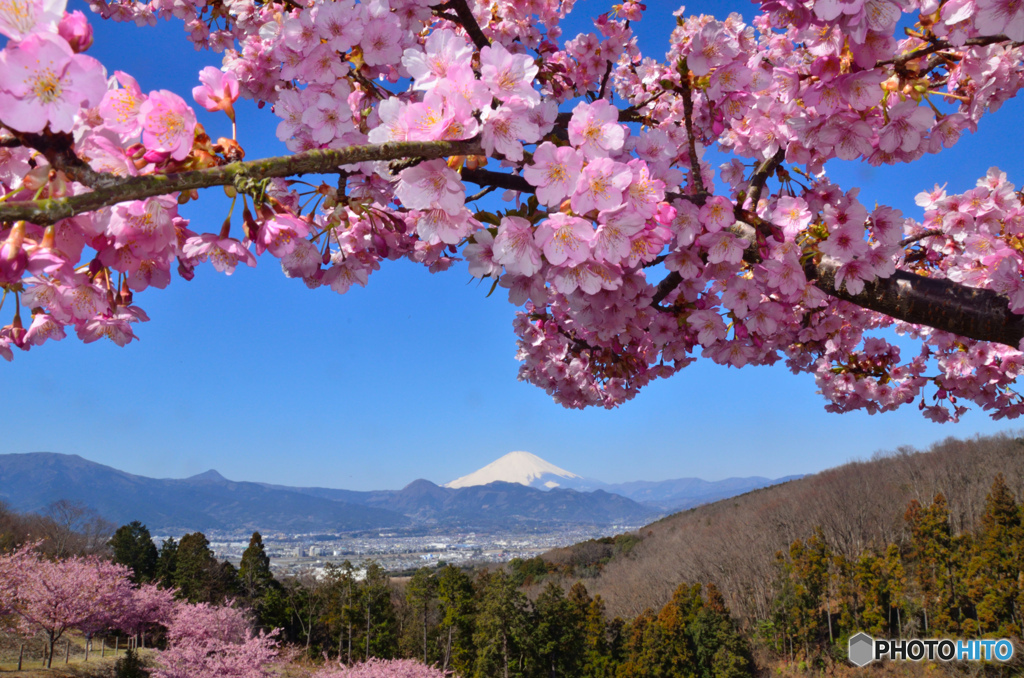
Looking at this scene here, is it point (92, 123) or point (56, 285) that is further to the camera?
point (56, 285)

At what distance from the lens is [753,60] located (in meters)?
2.39

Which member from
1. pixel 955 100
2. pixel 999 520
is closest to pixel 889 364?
pixel 955 100

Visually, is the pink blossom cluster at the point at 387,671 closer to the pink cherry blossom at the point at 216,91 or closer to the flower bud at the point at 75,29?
the pink cherry blossom at the point at 216,91

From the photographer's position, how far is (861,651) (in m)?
27.8

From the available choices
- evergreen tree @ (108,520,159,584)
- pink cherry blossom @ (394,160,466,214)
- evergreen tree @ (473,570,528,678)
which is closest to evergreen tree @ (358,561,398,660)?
evergreen tree @ (473,570,528,678)

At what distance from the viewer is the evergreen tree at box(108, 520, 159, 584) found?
3697 centimetres

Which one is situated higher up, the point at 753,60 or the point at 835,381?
the point at 753,60

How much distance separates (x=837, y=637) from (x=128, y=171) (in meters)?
40.3

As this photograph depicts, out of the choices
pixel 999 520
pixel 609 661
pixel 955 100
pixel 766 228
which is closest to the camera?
pixel 766 228

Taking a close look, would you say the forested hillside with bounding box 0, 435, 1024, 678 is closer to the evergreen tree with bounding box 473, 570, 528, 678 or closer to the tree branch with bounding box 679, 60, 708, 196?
the evergreen tree with bounding box 473, 570, 528, 678

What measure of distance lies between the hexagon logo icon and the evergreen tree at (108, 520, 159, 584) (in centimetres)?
4158

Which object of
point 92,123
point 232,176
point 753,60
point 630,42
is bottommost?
point 232,176

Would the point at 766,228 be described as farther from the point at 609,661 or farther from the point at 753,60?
the point at 609,661

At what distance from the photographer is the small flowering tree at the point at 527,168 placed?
1.05 metres
